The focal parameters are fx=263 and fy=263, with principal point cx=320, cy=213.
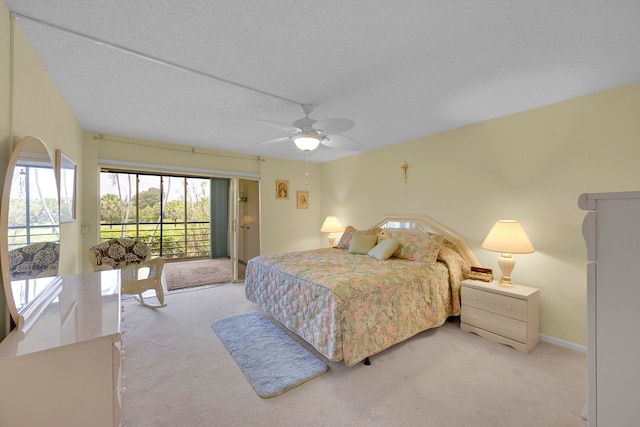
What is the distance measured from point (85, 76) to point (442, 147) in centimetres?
386

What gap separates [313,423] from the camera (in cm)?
166

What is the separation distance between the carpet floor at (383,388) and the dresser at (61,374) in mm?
769

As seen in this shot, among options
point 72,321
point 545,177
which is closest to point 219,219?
point 72,321

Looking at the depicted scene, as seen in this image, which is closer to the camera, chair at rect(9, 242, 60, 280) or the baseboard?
chair at rect(9, 242, 60, 280)

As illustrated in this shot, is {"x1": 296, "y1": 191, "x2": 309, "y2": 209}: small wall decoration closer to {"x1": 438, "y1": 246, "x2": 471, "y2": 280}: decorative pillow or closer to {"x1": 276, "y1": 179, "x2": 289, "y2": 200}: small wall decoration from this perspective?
{"x1": 276, "y1": 179, "x2": 289, "y2": 200}: small wall decoration

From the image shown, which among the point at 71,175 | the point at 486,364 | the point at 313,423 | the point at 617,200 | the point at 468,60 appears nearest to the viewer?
the point at 617,200

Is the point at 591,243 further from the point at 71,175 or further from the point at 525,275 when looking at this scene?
the point at 71,175

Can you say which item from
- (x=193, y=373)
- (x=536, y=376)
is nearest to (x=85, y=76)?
(x=193, y=373)

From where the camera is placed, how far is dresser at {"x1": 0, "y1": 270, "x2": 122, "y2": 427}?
98 centimetres

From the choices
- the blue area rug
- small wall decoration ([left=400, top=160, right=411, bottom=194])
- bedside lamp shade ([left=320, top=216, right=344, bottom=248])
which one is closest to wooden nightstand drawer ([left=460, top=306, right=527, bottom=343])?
the blue area rug

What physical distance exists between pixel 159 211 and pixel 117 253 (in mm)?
4101

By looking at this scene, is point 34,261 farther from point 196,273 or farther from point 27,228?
point 196,273

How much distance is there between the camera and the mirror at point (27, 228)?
1.22m

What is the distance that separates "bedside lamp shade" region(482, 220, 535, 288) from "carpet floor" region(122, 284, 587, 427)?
756mm
